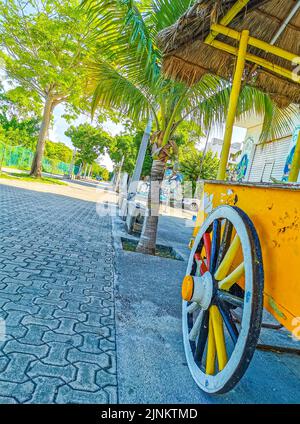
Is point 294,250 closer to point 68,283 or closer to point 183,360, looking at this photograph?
point 183,360

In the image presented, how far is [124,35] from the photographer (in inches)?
202

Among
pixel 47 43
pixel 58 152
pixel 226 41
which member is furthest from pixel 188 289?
pixel 58 152

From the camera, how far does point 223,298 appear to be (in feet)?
6.22

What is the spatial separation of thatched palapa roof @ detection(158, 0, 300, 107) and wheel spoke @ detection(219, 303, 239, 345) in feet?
9.24

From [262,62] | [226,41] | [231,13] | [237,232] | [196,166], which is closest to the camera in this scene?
[237,232]

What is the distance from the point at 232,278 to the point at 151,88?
15.3ft

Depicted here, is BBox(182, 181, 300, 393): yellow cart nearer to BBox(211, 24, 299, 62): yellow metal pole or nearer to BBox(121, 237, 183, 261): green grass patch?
BBox(211, 24, 299, 62): yellow metal pole

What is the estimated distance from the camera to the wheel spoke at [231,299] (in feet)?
5.63

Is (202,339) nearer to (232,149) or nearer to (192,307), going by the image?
(192,307)

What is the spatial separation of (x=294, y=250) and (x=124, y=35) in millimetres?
4866

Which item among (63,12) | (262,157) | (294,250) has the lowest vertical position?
(294,250)

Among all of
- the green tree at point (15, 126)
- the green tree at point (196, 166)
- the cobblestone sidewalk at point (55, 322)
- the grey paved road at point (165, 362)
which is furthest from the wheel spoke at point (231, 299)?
the green tree at point (15, 126)

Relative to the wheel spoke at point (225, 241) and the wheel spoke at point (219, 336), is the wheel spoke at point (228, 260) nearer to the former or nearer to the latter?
the wheel spoke at point (225, 241)
